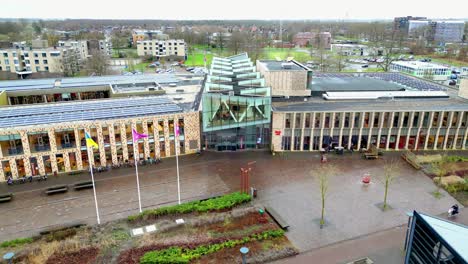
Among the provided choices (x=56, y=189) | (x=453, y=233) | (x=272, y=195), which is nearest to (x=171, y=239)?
(x=272, y=195)

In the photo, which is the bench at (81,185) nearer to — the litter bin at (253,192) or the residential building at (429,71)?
the litter bin at (253,192)

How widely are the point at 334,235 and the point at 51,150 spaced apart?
28.9m

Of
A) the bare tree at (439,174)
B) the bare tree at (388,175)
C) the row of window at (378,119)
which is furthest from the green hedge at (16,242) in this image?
the bare tree at (439,174)

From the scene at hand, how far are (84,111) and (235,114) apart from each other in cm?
1734

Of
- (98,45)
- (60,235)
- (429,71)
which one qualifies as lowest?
(60,235)

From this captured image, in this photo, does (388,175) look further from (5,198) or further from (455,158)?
(5,198)

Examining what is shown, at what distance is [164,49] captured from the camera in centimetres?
13775

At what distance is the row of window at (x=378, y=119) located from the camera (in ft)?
139

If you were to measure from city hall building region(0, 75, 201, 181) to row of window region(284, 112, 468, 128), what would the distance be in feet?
42.5

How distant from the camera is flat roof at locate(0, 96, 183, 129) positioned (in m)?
37.5

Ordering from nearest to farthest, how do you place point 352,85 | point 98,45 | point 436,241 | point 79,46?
point 436,241
point 352,85
point 79,46
point 98,45

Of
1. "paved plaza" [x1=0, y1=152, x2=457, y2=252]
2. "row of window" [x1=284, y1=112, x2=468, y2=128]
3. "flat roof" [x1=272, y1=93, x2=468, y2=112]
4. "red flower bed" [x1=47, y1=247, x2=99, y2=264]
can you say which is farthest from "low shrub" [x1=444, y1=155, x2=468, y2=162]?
"red flower bed" [x1=47, y1=247, x2=99, y2=264]

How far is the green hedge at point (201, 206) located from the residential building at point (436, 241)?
13.9 m

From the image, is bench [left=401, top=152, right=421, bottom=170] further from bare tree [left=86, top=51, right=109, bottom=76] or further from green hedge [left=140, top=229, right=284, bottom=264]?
bare tree [left=86, top=51, right=109, bottom=76]
